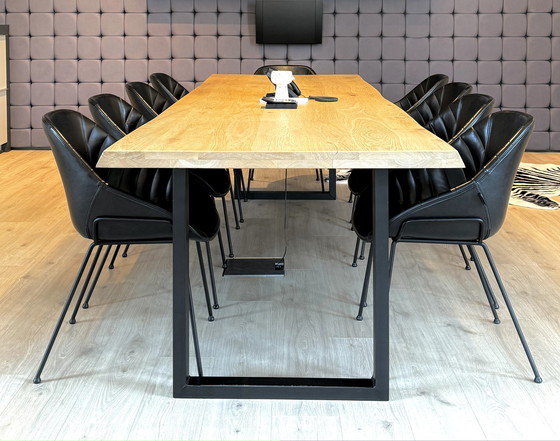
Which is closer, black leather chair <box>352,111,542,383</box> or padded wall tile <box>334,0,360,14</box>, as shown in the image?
black leather chair <box>352,111,542,383</box>

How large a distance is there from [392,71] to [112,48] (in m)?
2.43

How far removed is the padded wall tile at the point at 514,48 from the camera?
7070mm

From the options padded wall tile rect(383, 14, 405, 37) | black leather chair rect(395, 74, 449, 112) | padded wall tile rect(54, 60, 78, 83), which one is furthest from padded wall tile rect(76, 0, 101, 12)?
black leather chair rect(395, 74, 449, 112)

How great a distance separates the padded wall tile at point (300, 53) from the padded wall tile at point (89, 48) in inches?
65.3

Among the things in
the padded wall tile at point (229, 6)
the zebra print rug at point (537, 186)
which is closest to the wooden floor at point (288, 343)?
the zebra print rug at point (537, 186)

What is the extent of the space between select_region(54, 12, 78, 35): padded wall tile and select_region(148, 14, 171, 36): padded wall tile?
65 centimetres

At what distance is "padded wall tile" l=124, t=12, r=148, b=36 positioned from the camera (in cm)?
705

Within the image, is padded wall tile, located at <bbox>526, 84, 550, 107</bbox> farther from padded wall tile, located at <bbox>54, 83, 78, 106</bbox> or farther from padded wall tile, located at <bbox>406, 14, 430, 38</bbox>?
padded wall tile, located at <bbox>54, 83, 78, 106</bbox>

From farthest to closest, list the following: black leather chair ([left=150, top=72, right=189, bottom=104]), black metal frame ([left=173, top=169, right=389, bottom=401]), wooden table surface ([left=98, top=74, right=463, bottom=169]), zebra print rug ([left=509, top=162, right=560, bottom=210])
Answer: zebra print rug ([left=509, top=162, right=560, bottom=210]) < black leather chair ([left=150, top=72, right=189, bottom=104]) < black metal frame ([left=173, top=169, right=389, bottom=401]) < wooden table surface ([left=98, top=74, right=463, bottom=169])

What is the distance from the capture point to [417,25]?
7043 mm

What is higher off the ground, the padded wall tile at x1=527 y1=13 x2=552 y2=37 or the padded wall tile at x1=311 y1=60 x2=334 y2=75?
the padded wall tile at x1=527 y1=13 x2=552 y2=37

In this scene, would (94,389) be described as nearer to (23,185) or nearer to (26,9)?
(23,185)

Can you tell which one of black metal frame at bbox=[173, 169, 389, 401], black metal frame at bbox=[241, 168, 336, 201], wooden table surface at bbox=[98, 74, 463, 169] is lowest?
black metal frame at bbox=[241, 168, 336, 201]

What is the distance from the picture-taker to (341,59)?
7.10m
